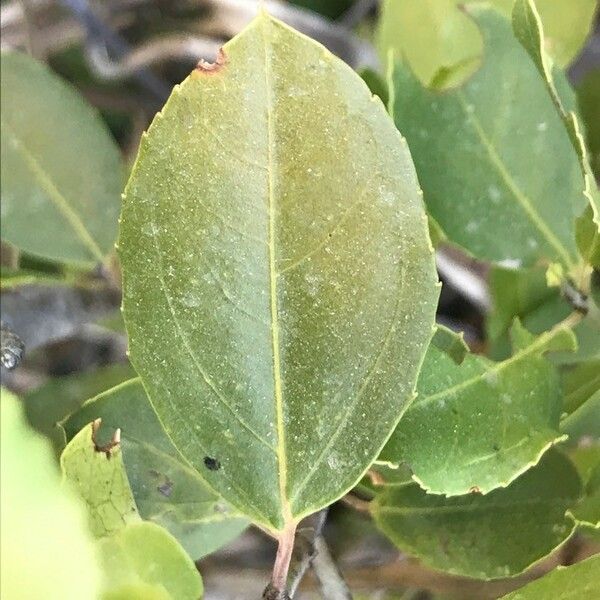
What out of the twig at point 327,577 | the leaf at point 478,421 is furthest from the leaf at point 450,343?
the twig at point 327,577

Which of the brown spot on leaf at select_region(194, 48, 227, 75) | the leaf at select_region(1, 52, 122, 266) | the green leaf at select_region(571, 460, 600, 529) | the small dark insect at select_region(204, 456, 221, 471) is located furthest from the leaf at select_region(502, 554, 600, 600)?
the leaf at select_region(1, 52, 122, 266)

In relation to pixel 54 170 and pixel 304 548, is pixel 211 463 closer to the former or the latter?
pixel 304 548

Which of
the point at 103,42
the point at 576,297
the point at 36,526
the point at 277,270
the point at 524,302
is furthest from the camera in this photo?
the point at 103,42

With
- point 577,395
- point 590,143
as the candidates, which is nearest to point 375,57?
point 590,143

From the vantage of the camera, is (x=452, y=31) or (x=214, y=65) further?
(x=452, y=31)

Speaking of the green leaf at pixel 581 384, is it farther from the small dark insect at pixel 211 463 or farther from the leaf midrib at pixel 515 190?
the small dark insect at pixel 211 463

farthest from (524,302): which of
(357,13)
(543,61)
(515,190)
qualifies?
(357,13)
